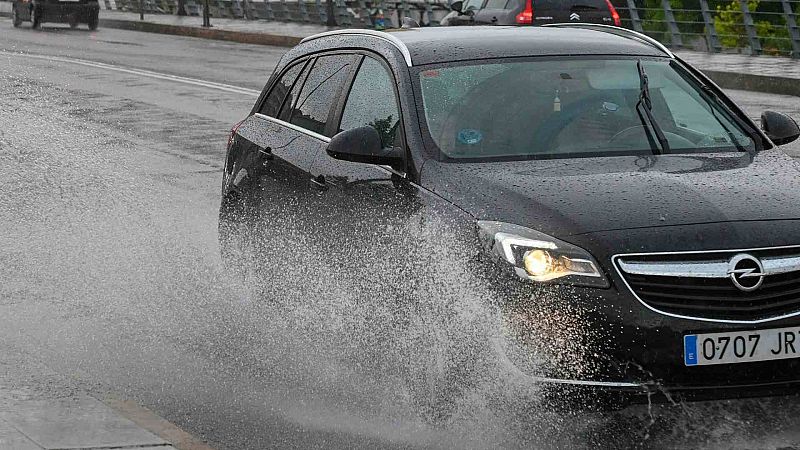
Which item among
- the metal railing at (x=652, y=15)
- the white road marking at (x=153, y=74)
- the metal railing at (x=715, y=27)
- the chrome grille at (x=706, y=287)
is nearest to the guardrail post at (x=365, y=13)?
the metal railing at (x=652, y=15)

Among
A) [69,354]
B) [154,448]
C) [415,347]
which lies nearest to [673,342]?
[415,347]

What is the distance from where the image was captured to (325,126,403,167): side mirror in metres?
6.25

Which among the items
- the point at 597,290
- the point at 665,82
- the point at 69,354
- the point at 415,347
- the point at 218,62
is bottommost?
the point at 218,62

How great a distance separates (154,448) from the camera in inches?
200

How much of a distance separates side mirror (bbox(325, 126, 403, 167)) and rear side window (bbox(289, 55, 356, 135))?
819 millimetres

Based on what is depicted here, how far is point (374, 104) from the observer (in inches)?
267

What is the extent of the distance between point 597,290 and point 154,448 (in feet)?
4.93

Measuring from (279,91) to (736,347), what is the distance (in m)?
3.59

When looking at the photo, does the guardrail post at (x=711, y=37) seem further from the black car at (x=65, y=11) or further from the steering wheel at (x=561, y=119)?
the steering wheel at (x=561, y=119)

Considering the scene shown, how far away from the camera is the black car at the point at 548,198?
5.14m

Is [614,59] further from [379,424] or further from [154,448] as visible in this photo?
[154,448]

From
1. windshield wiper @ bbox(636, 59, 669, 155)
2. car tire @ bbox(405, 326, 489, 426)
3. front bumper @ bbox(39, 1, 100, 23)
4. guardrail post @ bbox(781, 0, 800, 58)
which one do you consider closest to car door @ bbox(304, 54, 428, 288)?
car tire @ bbox(405, 326, 489, 426)

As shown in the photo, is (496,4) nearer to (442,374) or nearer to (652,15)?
(442,374)

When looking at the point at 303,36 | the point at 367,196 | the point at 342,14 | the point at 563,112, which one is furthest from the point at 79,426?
the point at 342,14
